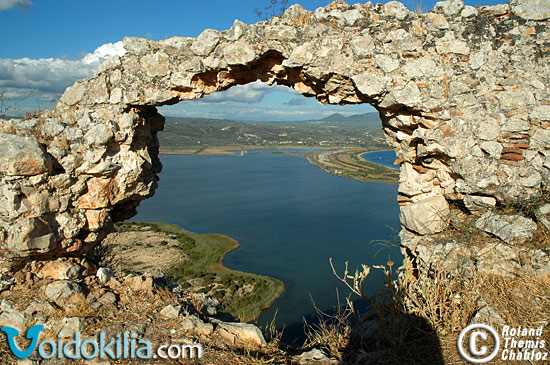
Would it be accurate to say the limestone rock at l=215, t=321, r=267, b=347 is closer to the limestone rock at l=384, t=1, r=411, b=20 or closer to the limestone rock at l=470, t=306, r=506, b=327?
the limestone rock at l=470, t=306, r=506, b=327

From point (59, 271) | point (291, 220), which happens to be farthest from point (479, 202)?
point (291, 220)

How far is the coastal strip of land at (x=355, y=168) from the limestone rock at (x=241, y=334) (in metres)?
36.6

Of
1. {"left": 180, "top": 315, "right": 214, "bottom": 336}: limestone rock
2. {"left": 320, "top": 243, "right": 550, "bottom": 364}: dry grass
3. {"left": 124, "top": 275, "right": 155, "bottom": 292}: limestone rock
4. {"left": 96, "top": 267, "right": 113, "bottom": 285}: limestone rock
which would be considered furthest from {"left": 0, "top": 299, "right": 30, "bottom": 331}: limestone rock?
{"left": 320, "top": 243, "right": 550, "bottom": 364}: dry grass

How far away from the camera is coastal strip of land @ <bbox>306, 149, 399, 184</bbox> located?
4184cm

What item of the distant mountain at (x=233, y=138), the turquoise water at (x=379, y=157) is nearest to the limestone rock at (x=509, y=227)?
the turquoise water at (x=379, y=157)

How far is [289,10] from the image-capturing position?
364 cm

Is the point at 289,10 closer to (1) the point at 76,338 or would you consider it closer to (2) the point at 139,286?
(2) the point at 139,286

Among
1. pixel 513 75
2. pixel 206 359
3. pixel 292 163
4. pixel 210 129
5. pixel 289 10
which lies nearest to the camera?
pixel 206 359

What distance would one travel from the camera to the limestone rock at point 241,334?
3.25m

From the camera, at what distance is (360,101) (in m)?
3.80

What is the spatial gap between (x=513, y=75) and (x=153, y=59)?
3484mm


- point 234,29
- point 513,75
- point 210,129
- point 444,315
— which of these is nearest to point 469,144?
point 513,75

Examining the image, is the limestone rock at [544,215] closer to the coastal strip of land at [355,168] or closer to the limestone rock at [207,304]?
the limestone rock at [207,304]

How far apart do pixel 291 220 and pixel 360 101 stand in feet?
77.1
